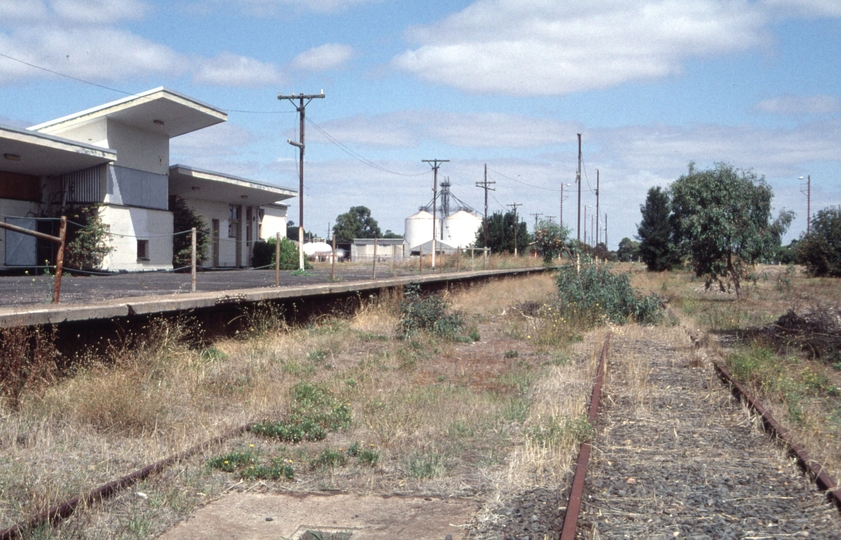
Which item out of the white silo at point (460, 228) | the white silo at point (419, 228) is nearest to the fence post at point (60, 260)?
the white silo at point (460, 228)

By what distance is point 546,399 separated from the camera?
908 cm

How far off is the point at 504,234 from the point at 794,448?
218 ft

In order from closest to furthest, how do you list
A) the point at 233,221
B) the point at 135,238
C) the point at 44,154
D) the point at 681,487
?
the point at 681,487 → the point at 44,154 → the point at 135,238 → the point at 233,221

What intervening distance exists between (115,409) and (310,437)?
191 cm

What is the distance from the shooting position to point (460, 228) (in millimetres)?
102750

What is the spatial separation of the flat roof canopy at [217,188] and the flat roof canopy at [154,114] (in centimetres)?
181

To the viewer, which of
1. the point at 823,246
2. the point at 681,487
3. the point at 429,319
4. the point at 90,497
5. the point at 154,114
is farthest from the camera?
the point at 823,246

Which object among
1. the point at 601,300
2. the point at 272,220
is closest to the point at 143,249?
the point at 272,220

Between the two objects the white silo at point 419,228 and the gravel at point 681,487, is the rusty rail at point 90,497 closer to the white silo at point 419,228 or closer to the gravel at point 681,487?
the gravel at point 681,487

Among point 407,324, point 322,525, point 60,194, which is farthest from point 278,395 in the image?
point 60,194

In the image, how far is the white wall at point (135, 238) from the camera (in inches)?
1066

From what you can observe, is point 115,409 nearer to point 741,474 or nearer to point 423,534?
point 423,534

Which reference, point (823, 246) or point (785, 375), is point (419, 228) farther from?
point (785, 375)

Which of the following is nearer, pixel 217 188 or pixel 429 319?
pixel 429 319
